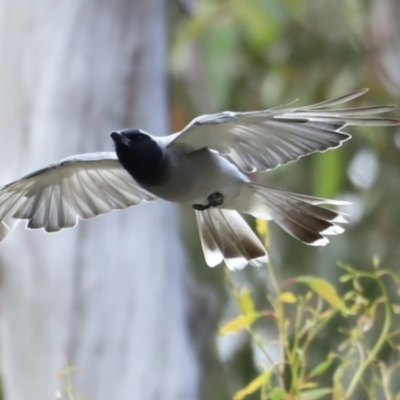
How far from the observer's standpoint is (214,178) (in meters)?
0.96

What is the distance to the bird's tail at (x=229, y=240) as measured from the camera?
1077 mm

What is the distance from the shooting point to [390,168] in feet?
9.08

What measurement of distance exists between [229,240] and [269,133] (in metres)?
0.23

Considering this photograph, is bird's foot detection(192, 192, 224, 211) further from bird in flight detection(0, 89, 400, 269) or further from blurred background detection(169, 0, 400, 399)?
blurred background detection(169, 0, 400, 399)

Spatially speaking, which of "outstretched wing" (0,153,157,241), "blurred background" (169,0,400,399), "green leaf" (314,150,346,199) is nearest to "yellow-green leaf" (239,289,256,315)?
"outstretched wing" (0,153,157,241)

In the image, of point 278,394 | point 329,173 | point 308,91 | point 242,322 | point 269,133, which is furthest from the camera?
point 308,91

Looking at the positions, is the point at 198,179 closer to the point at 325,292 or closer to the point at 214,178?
the point at 214,178

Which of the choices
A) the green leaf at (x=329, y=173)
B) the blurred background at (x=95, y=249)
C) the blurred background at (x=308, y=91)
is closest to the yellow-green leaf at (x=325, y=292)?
the blurred background at (x=95, y=249)

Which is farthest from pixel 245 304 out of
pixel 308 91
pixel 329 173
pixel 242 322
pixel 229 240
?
pixel 308 91

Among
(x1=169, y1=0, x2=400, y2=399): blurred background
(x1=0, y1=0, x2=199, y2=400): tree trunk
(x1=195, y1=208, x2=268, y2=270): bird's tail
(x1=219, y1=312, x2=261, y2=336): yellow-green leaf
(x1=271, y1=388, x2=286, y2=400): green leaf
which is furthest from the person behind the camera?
(x1=169, y1=0, x2=400, y2=399): blurred background

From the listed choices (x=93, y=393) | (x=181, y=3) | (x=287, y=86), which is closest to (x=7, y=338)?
(x=93, y=393)

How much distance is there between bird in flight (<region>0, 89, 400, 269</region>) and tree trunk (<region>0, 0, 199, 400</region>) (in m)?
0.53

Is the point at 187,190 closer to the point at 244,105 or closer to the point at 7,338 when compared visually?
the point at 7,338

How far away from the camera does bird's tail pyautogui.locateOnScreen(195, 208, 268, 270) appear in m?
1.08
